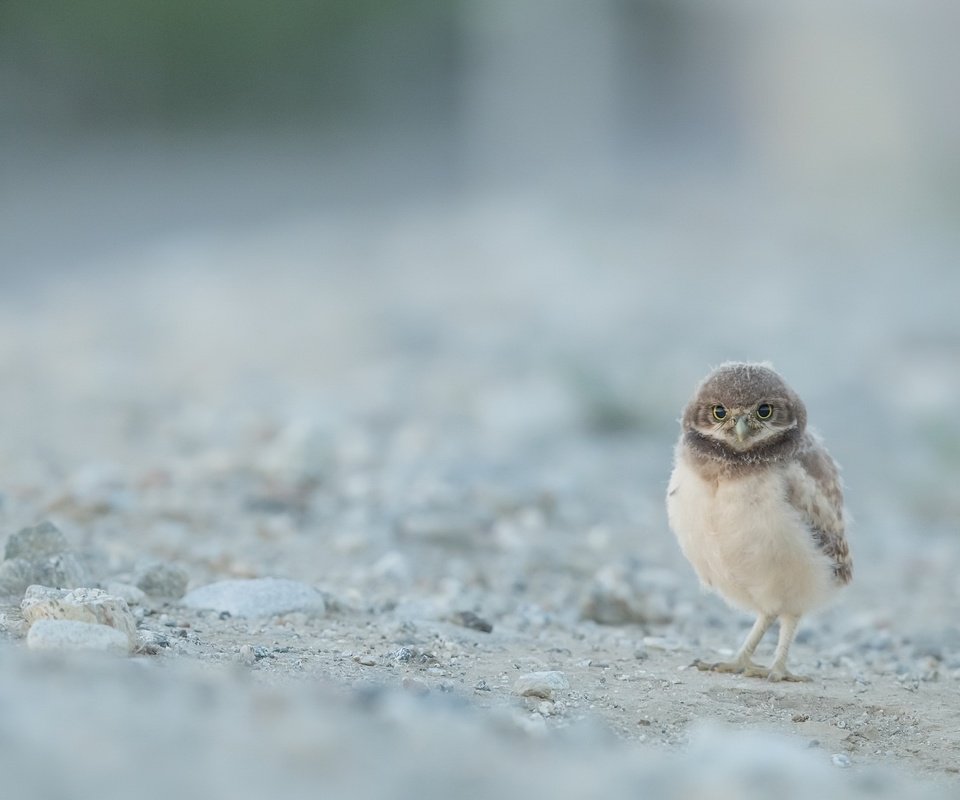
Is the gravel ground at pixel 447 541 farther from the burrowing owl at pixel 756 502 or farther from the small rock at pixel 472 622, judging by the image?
the burrowing owl at pixel 756 502

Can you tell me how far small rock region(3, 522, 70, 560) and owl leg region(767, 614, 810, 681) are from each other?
2682 millimetres

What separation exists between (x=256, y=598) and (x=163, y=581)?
0.39 metres

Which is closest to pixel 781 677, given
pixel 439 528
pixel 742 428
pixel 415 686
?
pixel 742 428

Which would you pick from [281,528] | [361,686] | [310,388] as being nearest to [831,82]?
[310,388]

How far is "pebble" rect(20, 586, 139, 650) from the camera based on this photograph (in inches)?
193

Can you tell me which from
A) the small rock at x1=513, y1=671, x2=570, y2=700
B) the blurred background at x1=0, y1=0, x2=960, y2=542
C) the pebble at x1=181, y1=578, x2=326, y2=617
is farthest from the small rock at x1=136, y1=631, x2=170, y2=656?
the blurred background at x1=0, y1=0, x2=960, y2=542

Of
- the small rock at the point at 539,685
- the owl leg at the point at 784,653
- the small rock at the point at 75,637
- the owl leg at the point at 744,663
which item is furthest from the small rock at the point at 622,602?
the small rock at the point at 75,637

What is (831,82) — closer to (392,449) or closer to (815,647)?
(392,449)

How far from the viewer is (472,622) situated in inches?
255

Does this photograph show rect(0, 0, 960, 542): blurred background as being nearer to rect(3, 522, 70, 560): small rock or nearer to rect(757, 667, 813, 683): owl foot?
rect(3, 522, 70, 560): small rock

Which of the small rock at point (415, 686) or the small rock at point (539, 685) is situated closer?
the small rock at point (415, 686)

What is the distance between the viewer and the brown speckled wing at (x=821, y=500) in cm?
604

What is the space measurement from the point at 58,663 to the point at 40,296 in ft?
51.2

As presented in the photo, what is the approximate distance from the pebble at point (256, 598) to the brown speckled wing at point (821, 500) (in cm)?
183
